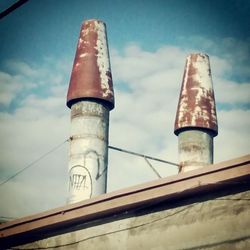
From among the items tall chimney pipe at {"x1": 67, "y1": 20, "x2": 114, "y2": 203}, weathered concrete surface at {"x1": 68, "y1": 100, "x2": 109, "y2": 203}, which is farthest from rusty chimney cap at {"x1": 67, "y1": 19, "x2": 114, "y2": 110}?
weathered concrete surface at {"x1": 68, "y1": 100, "x2": 109, "y2": 203}

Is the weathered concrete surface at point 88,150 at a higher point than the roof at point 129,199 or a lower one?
higher

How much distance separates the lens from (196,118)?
739 inches

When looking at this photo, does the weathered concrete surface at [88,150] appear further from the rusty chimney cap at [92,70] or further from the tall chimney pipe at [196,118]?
the tall chimney pipe at [196,118]

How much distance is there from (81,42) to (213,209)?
11.9 meters

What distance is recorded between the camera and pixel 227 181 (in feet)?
22.0

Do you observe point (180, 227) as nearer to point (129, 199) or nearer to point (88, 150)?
point (129, 199)

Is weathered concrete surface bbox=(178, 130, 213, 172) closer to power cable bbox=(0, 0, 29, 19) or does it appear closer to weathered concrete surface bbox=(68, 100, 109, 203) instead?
weathered concrete surface bbox=(68, 100, 109, 203)

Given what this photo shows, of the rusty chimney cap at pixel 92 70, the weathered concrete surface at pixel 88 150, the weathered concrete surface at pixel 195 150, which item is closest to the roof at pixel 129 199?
the weathered concrete surface at pixel 88 150

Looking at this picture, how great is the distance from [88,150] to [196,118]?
5.86 metres

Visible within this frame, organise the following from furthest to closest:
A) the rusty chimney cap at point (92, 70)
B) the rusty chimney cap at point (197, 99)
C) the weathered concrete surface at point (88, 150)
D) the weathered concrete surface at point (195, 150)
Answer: the rusty chimney cap at point (197, 99) → the weathered concrete surface at point (195, 150) → the rusty chimney cap at point (92, 70) → the weathered concrete surface at point (88, 150)

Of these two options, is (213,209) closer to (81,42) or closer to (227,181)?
(227,181)

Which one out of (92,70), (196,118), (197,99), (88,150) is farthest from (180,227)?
(197,99)

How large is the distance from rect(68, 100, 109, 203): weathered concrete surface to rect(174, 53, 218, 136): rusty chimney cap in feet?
14.7

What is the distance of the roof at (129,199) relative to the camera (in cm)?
670
